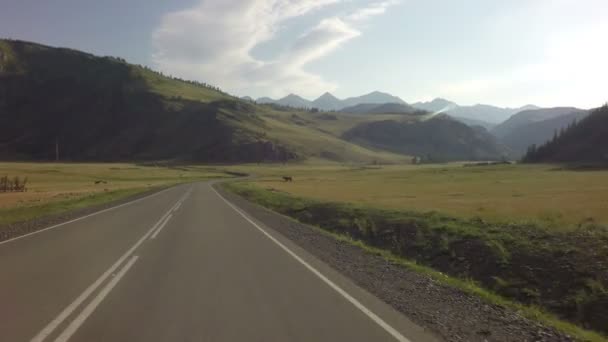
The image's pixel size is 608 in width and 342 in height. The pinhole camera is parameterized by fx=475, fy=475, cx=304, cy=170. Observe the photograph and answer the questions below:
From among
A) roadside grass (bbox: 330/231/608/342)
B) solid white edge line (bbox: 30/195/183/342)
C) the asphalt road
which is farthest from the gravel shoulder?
solid white edge line (bbox: 30/195/183/342)

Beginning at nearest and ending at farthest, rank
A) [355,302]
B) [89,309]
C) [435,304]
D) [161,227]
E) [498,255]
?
[89,309]
[355,302]
[435,304]
[498,255]
[161,227]

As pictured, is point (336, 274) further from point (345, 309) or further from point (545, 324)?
point (545, 324)

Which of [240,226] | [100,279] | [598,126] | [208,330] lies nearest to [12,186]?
[240,226]

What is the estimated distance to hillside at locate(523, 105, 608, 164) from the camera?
154125 mm

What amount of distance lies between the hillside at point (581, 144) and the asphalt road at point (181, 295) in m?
160

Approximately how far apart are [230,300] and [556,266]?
7872 millimetres

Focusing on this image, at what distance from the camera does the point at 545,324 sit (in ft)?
24.8

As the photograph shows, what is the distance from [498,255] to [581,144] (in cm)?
17448

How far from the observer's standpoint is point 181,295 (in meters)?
8.63

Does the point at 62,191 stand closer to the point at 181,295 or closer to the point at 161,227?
the point at 161,227

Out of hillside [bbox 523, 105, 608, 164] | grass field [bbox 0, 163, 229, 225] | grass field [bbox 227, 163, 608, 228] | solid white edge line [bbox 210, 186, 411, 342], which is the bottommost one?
grass field [bbox 0, 163, 229, 225]

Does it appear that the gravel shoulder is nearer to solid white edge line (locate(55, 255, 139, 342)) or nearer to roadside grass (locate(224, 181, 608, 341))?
roadside grass (locate(224, 181, 608, 341))

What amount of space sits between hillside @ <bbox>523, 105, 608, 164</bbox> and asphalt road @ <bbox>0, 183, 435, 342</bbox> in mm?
159710

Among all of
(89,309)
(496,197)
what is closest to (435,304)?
(89,309)
